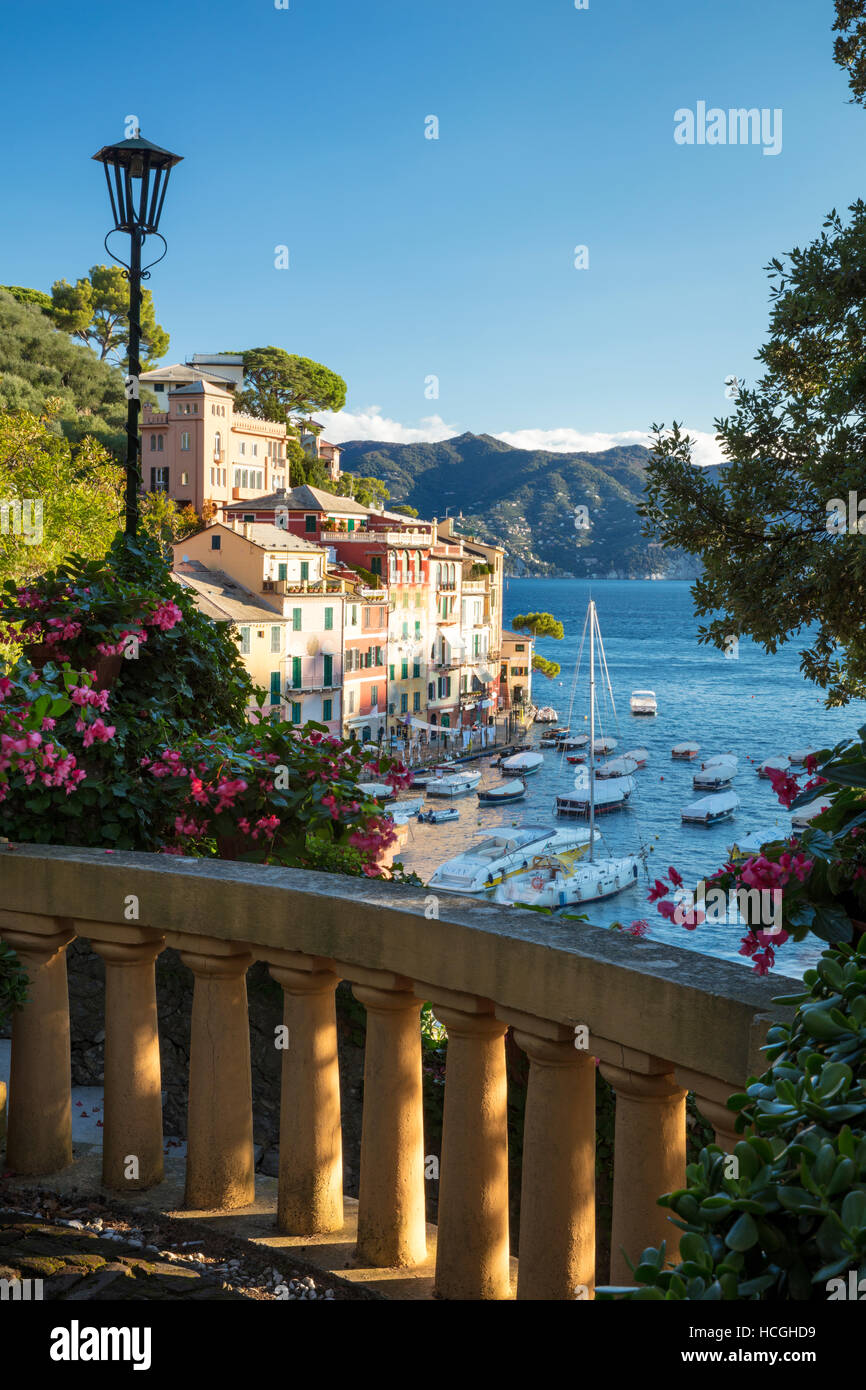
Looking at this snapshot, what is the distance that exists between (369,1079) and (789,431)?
25.6ft

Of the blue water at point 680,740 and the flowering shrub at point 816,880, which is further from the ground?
the flowering shrub at point 816,880

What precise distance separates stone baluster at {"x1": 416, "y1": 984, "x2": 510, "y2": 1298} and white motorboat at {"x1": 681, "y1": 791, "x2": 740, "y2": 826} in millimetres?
63142

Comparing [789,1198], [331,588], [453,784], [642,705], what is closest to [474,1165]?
[789,1198]

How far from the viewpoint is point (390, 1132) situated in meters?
3.31

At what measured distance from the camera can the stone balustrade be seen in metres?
2.78

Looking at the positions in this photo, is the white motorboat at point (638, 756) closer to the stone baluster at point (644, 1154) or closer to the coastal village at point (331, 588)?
the coastal village at point (331, 588)

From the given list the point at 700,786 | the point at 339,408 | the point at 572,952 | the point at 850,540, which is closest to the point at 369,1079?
the point at 572,952

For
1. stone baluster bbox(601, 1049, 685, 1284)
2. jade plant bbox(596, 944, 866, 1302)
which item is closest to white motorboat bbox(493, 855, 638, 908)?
stone baluster bbox(601, 1049, 685, 1284)

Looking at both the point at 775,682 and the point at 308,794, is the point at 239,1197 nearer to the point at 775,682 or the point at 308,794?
the point at 308,794


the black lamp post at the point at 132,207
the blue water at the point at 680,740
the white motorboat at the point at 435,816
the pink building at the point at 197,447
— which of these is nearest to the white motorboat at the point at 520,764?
the blue water at the point at 680,740

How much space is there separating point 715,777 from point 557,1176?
241ft

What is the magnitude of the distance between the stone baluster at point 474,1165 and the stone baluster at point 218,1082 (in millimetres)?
719

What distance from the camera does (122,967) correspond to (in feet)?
12.2

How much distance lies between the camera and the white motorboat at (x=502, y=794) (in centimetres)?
6506
